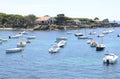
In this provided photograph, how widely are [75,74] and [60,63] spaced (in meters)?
13.8

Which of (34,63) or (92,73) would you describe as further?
(34,63)

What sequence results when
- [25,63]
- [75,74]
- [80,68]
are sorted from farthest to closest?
1. [25,63]
2. [80,68]
3. [75,74]

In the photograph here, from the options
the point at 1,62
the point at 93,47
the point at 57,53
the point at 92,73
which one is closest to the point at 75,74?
the point at 92,73

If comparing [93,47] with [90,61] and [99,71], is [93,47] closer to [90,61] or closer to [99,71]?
[90,61]

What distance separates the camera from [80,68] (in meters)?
75.8

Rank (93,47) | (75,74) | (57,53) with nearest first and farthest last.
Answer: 1. (75,74)
2. (57,53)
3. (93,47)

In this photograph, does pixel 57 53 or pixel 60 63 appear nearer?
pixel 60 63

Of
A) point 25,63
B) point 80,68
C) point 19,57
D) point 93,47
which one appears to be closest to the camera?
point 80,68

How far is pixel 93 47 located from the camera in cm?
12050

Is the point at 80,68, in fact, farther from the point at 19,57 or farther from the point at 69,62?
the point at 19,57

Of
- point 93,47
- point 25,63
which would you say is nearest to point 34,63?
point 25,63

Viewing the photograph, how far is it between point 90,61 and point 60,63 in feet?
24.7

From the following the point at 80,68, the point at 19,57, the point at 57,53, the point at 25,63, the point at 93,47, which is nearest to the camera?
the point at 80,68

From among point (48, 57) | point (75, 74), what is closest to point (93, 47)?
point (48, 57)
